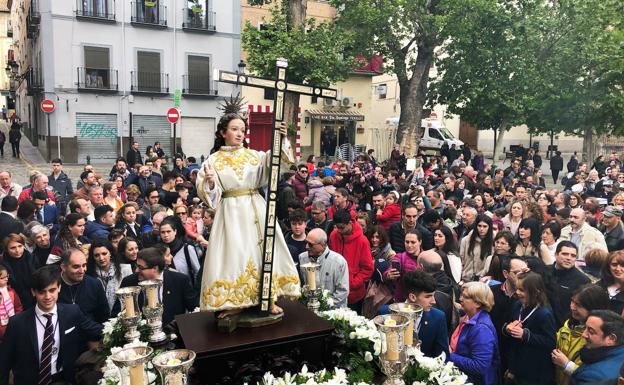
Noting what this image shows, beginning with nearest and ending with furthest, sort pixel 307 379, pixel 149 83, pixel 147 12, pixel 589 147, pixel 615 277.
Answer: pixel 307 379 < pixel 615 277 < pixel 589 147 < pixel 147 12 < pixel 149 83

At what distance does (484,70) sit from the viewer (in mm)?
21203

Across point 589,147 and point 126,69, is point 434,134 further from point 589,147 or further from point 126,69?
point 126,69

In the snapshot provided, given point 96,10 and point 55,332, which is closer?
point 55,332

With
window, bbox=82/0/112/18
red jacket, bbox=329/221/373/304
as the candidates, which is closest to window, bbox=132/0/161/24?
window, bbox=82/0/112/18

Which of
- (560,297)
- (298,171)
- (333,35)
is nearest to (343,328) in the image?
(560,297)

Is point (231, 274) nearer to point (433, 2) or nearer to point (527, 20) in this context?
point (433, 2)

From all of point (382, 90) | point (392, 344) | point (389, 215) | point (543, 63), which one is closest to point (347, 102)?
point (382, 90)

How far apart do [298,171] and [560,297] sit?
6572mm

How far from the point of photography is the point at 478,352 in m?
4.21

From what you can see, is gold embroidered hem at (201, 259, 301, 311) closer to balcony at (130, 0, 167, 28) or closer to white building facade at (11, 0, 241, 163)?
white building facade at (11, 0, 241, 163)

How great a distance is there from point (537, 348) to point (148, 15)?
2414 cm

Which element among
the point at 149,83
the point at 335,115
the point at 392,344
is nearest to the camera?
the point at 392,344

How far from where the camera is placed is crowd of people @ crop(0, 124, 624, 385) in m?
4.11

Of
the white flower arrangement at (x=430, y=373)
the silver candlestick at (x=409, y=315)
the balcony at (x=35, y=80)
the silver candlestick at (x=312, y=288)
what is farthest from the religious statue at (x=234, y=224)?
the balcony at (x=35, y=80)
